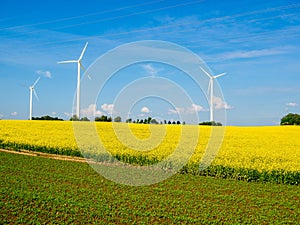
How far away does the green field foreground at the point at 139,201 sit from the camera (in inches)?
393

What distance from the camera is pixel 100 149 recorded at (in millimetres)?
21281

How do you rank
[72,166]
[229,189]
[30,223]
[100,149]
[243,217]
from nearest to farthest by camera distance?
1. [30,223]
2. [243,217]
3. [229,189]
4. [72,166]
5. [100,149]

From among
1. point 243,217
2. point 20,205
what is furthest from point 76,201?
point 243,217

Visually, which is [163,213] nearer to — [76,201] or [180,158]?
[76,201]

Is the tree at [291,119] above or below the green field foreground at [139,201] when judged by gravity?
above

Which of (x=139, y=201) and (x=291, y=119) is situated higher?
Answer: (x=291, y=119)

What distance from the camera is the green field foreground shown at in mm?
9984

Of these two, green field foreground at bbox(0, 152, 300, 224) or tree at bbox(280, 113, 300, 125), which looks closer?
green field foreground at bbox(0, 152, 300, 224)

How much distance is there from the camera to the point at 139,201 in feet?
37.5

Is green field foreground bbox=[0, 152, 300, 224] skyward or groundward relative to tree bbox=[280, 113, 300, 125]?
groundward

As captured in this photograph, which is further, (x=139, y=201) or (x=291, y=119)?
(x=291, y=119)

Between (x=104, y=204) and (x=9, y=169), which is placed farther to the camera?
(x=9, y=169)

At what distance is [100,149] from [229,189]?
31.2 ft

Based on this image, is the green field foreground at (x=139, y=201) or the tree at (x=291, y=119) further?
the tree at (x=291, y=119)
